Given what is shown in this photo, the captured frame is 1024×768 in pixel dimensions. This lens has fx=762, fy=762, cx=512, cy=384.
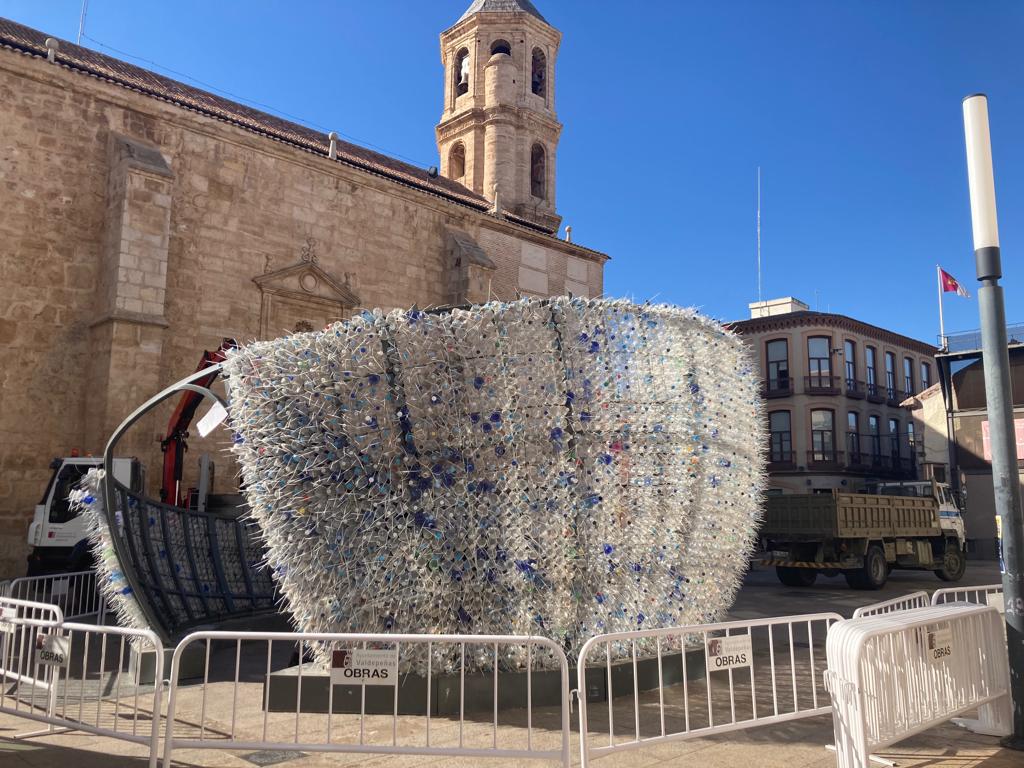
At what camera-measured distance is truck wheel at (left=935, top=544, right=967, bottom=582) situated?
16172mm

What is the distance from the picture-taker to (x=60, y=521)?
1164 cm

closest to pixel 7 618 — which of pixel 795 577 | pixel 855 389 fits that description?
pixel 795 577

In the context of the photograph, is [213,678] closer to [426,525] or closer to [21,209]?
[426,525]

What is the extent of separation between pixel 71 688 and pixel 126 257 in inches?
405

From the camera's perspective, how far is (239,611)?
8273mm

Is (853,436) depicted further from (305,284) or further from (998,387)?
(998,387)

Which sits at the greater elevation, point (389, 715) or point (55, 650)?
point (55, 650)

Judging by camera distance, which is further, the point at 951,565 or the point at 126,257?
the point at 951,565

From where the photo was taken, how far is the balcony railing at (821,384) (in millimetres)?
31547

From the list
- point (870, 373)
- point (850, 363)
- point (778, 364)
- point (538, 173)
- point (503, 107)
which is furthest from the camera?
point (870, 373)

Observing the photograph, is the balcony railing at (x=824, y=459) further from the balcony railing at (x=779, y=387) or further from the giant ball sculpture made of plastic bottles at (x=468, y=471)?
the giant ball sculpture made of plastic bottles at (x=468, y=471)

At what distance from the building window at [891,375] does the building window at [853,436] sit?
9.69 feet

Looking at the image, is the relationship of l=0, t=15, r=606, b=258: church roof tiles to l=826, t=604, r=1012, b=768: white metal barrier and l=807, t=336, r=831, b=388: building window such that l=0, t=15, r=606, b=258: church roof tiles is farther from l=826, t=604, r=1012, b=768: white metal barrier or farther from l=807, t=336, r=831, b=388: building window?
l=826, t=604, r=1012, b=768: white metal barrier

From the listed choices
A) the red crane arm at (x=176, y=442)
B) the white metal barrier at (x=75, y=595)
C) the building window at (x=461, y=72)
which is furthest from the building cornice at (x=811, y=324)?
the white metal barrier at (x=75, y=595)
